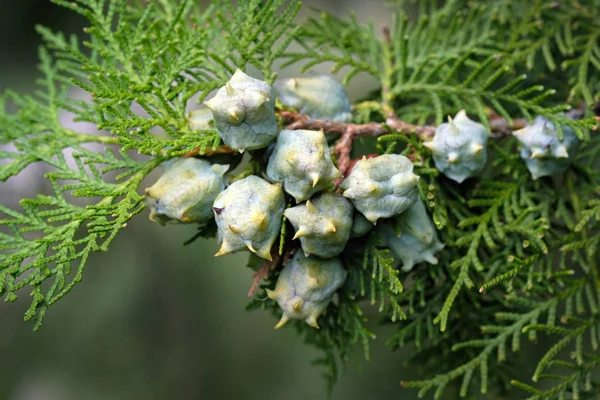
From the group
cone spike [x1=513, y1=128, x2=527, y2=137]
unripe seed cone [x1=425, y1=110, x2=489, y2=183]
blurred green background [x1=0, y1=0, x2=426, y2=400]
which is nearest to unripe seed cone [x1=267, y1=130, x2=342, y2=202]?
unripe seed cone [x1=425, y1=110, x2=489, y2=183]

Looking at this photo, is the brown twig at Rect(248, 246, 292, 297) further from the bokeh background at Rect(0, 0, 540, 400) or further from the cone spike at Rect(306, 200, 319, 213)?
the bokeh background at Rect(0, 0, 540, 400)

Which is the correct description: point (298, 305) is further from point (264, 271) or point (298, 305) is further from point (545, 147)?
point (545, 147)

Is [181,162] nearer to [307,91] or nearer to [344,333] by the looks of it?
[307,91]

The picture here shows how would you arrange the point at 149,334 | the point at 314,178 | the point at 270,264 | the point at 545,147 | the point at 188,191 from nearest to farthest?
the point at 314,178
the point at 188,191
the point at 270,264
the point at 545,147
the point at 149,334

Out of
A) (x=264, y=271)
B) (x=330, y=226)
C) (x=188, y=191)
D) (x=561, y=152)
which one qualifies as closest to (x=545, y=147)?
(x=561, y=152)

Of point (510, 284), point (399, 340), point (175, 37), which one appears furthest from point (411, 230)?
point (175, 37)

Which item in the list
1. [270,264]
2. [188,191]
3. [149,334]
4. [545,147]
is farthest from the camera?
[149,334]

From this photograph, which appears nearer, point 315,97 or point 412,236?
point 412,236
